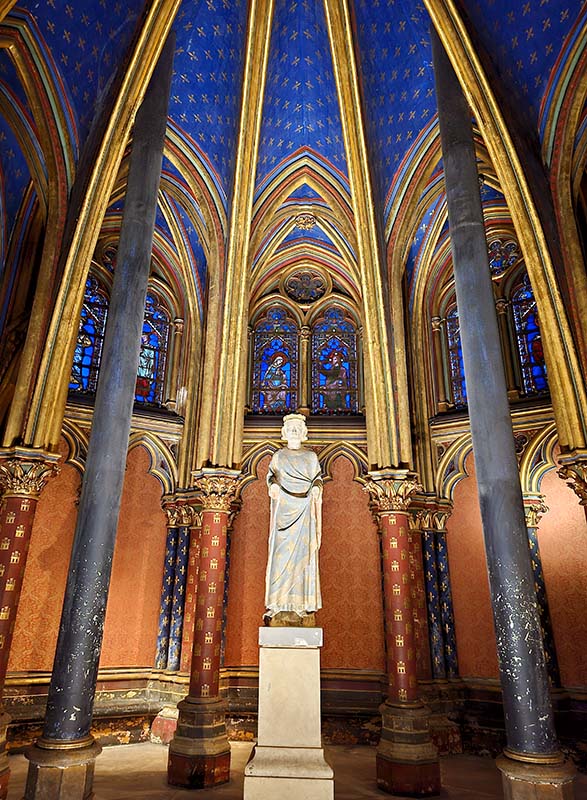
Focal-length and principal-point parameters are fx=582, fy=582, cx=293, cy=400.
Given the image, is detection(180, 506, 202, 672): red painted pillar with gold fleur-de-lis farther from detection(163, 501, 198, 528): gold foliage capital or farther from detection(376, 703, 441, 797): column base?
detection(376, 703, 441, 797): column base

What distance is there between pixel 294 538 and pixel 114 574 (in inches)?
273

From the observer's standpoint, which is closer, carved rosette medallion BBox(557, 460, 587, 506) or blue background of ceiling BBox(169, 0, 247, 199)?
carved rosette medallion BBox(557, 460, 587, 506)

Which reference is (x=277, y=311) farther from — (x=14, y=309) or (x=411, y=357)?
(x=14, y=309)

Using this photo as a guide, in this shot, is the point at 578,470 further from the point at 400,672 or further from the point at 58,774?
the point at 58,774

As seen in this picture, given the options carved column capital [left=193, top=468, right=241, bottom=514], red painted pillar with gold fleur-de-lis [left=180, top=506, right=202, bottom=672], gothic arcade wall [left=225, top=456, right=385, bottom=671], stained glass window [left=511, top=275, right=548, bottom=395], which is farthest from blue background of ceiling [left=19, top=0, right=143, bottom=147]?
stained glass window [left=511, top=275, right=548, bottom=395]

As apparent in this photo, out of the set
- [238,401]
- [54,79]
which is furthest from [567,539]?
[54,79]

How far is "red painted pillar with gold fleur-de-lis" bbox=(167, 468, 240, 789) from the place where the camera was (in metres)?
8.39

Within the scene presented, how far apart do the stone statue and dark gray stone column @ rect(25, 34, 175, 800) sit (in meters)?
1.96

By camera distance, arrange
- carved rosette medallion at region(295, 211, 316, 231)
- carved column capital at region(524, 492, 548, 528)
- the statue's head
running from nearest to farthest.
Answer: the statue's head
carved column capital at region(524, 492, 548, 528)
carved rosette medallion at region(295, 211, 316, 231)

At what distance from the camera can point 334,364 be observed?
45.9ft

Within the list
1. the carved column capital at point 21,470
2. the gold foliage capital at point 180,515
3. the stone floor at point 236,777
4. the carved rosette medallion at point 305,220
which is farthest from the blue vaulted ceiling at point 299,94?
the stone floor at point 236,777

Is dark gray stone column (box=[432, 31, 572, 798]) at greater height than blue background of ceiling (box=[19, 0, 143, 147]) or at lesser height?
lesser

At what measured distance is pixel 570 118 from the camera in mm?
9070

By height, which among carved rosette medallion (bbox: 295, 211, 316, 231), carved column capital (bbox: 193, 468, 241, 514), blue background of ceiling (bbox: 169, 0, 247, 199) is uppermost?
blue background of ceiling (bbox: 169, 0, 247, 199)
